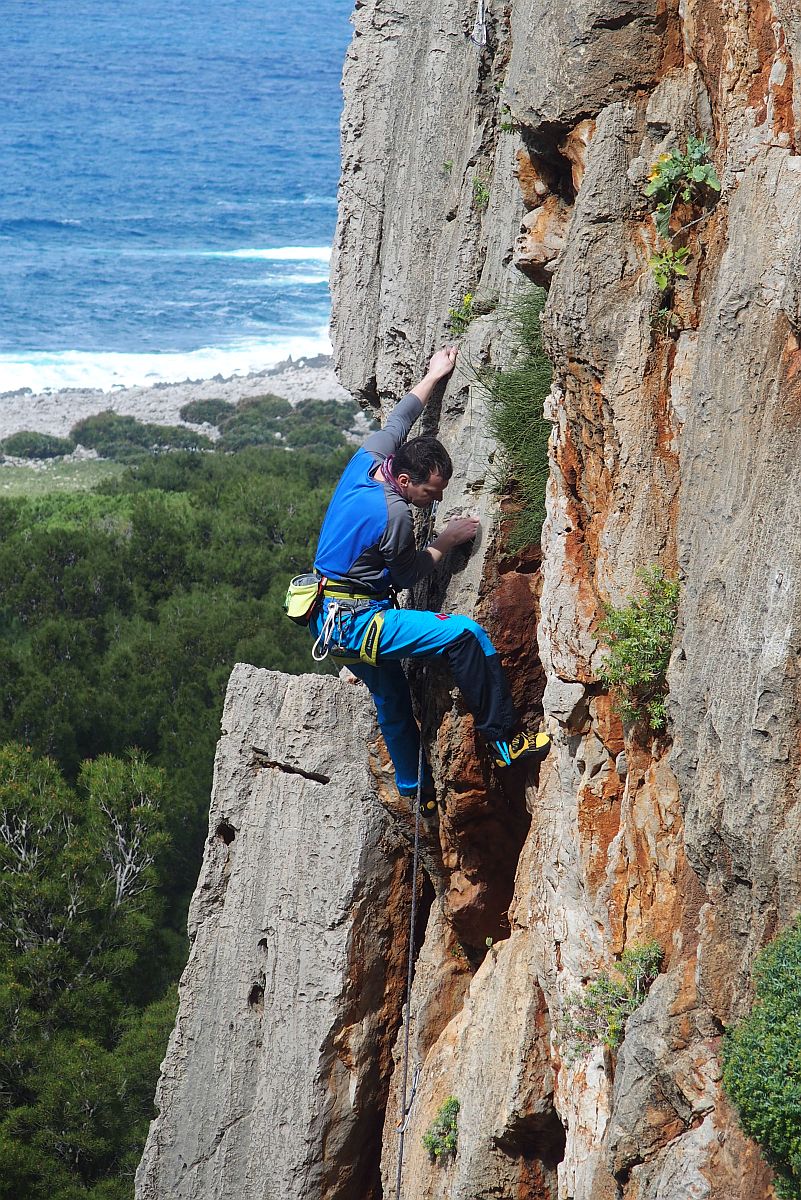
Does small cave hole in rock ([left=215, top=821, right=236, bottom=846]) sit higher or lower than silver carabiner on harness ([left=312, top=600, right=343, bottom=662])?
lower

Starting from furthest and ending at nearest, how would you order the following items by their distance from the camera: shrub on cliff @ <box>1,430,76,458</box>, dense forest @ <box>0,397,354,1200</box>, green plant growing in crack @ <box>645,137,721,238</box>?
shrub on cliff @ <box>1,430,76,458</box>, dense forest @ <box>0,397,354,1200</box>, green plant growing in crack @ <box>645,137,721,238</box>

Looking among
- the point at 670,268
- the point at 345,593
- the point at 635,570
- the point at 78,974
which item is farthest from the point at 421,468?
the point at 78,974

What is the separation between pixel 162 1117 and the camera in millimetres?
9211

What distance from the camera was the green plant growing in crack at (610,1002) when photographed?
17.3ft

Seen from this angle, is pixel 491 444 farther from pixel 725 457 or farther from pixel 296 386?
pixel 296 386

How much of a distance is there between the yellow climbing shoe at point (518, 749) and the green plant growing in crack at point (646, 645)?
164 centimetres

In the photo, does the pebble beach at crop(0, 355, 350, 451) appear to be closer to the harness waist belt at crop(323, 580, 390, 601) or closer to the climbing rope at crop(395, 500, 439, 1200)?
the climbing rope at crop(395, 500, 439, 1200)

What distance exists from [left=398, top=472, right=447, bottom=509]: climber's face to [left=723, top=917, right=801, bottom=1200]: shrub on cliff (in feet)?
11.8

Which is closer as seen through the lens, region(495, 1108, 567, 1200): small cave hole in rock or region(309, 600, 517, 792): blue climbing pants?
region(495, 1108, 567, 1200): small cave hole in rock

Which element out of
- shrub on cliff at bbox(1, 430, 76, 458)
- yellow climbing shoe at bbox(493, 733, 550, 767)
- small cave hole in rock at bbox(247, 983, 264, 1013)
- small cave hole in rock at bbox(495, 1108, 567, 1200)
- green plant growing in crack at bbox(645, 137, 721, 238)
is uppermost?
green plant growing in crack at bbox(645, 137, 721, 238)

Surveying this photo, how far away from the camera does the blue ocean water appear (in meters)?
61.4

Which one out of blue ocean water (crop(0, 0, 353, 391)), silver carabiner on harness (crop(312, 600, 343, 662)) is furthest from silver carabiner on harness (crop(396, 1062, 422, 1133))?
blue ocean water (crop(0, 0, 353, 391))

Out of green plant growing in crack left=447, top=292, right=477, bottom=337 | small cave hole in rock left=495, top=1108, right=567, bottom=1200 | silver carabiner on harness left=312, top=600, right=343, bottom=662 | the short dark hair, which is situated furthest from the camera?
green plant growing in crack left=447, top=292, right=477, bottom=337

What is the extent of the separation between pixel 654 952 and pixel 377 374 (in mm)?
5111
